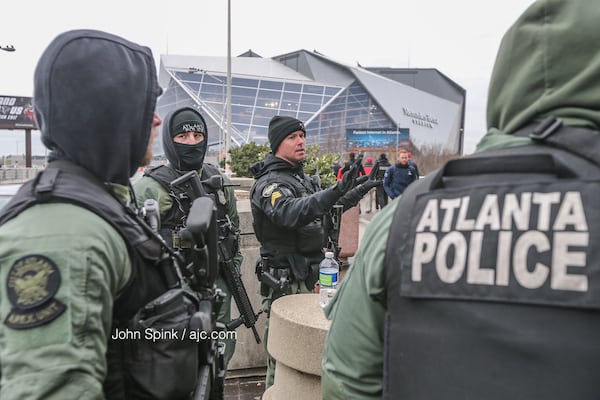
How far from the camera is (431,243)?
3.43 feet

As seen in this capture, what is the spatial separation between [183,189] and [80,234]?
2.13 meters

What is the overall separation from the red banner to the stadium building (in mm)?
14768

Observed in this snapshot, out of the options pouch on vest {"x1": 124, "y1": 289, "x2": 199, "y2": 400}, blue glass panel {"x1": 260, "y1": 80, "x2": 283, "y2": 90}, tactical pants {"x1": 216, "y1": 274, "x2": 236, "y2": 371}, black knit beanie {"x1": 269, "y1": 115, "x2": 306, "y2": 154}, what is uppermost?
blue glass panel {"x1": 260, "y1": 80, "x2": 283, "y2": 90}

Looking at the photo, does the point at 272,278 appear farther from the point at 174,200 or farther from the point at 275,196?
the point at 174,200

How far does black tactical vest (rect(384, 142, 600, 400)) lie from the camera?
0.90 m

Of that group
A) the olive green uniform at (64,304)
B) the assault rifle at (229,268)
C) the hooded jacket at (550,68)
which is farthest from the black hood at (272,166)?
the hooded jacket at (550,68)

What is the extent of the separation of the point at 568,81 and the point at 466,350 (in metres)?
0.59

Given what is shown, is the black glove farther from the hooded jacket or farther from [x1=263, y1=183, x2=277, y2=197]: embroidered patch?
the hooded jacket

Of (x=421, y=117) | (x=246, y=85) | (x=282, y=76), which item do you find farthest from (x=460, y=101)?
(x=246, y=85)

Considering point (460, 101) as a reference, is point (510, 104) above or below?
below

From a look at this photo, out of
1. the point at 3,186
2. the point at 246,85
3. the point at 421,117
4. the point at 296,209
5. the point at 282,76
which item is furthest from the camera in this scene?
the point at 421,117

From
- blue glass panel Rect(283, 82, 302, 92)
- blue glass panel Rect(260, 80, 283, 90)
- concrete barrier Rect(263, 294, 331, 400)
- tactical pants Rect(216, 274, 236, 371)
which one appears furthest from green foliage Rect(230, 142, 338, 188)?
blue glass panel Rect(283, 82, 302, 92)

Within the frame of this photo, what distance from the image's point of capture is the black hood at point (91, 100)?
130 centimetres

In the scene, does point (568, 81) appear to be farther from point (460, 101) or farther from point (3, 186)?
point (460, 101)
